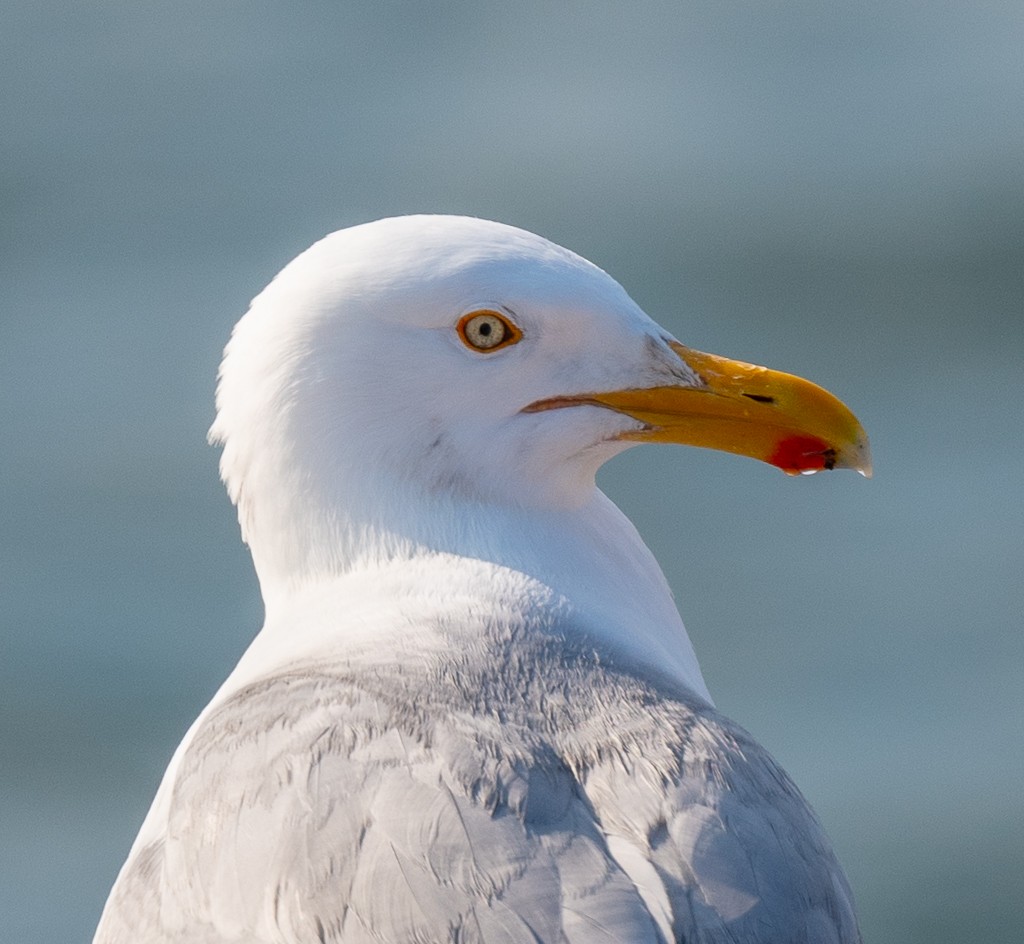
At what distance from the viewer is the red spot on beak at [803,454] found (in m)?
2.70

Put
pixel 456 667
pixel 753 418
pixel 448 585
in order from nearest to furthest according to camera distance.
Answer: pixel 456 667, pixel 448 585, pixel 753 418

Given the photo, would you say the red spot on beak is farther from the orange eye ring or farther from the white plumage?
the orange eye ring

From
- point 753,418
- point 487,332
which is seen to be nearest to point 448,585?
point 487,332

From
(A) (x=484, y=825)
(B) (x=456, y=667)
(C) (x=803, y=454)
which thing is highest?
(C) (x=803, y=454)

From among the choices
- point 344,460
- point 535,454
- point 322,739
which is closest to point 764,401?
point 535,454

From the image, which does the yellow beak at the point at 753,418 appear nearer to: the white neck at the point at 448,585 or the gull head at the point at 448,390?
the gull head at the point at 448,390

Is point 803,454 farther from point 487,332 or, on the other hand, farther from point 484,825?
point 484,825

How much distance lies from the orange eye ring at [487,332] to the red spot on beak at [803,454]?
391 millimetres

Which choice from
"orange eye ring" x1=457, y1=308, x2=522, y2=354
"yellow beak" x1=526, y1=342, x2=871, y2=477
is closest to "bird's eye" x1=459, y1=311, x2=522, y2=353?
"orange eye ring" x1=457, y1=308, x2=522, y2=354

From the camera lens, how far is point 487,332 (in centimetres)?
258

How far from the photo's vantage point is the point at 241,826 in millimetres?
2273

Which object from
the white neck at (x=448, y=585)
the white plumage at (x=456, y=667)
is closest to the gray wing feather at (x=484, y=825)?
the white plumage at (x=456, y=667)

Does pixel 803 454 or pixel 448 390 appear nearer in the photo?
pixel 448 390

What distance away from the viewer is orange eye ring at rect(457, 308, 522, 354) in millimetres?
2572
